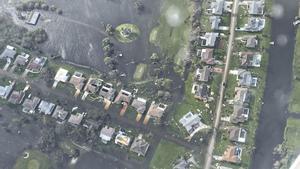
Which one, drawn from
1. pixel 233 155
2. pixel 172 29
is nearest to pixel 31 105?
pixel 172 29

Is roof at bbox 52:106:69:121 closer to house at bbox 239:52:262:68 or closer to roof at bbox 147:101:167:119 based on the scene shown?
roof at bbox 147:101:167:119

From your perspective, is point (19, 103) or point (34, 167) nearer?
point (34, 167)

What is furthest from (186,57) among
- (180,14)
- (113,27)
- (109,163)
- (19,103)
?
(19,103)

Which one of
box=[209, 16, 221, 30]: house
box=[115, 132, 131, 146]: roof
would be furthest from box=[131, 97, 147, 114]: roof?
box=[209, 16, 221, 30]: house

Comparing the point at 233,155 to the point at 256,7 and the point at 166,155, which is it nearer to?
the point at 166,155

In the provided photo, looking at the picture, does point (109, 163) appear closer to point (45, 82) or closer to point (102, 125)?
point (102, 125)

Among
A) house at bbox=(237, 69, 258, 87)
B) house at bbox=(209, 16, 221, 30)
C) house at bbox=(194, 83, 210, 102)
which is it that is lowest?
house at bbox=(194, 83, 210, 102)
